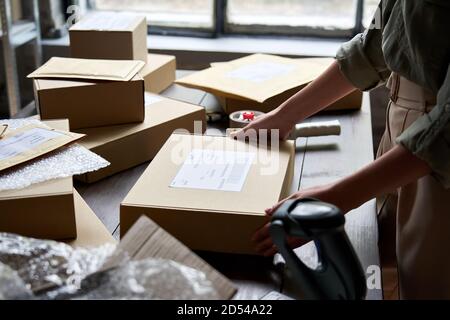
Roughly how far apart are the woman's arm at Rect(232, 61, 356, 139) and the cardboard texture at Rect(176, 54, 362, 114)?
10.4 inches

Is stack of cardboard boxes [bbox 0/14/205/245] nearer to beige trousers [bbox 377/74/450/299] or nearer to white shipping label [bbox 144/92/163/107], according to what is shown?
white shipping label [bbox 144/92/163/107]

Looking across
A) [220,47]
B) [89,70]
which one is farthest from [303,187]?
[220,47]

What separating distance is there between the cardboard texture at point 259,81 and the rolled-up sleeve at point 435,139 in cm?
77

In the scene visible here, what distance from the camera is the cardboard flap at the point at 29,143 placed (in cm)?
117

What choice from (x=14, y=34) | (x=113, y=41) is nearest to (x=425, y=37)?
(x=113, y=41)

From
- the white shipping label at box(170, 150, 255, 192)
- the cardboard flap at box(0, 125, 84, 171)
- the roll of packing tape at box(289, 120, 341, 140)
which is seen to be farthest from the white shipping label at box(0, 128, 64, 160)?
the roll of packing tape at box(289, 120, 341, 140)

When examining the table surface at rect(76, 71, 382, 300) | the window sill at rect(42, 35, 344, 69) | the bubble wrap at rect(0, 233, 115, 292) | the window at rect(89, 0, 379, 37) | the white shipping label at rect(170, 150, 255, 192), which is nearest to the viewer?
the bubble wrap at rect(0, 233, 115, 292)

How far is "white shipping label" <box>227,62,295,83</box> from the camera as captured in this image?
6.13 ft

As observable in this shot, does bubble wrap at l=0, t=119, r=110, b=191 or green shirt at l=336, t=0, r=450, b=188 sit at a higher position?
green shirt at l=336, t=0, r=450, b=188

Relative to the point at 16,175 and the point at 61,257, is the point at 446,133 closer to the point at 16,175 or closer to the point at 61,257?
the point at 61,257

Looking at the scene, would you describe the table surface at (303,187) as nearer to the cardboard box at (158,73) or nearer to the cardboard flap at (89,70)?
the cardboard box at (158,73)

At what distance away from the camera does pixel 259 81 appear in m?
1.83

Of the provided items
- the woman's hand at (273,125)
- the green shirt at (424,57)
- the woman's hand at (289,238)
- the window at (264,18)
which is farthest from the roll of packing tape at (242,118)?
the window at (264,18)
